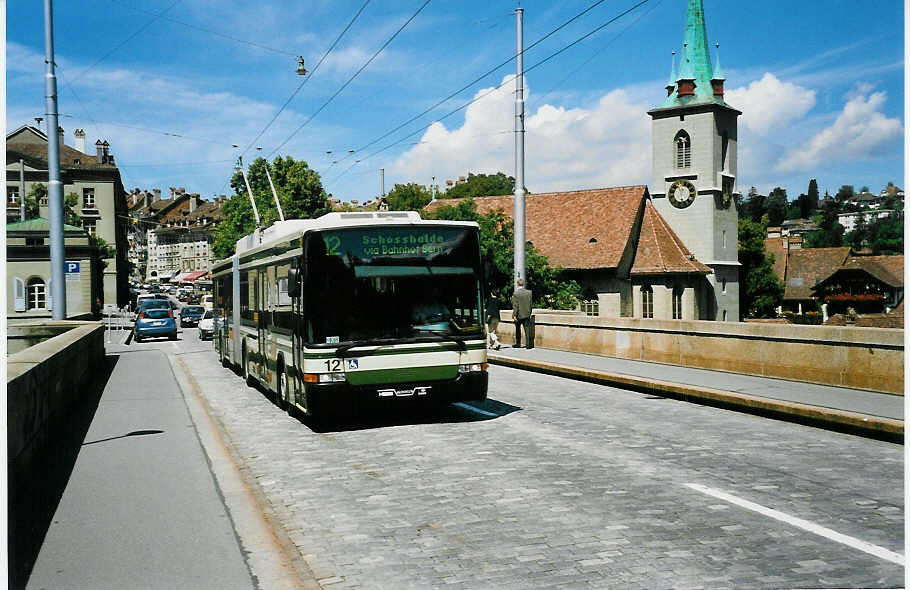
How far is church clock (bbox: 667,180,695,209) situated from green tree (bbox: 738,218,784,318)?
17839 millimetres

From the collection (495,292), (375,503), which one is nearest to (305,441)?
(375,503)

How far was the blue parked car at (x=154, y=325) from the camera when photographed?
141ft

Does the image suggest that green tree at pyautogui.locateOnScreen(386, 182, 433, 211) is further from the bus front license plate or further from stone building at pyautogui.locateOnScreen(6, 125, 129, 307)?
the bus front license plate

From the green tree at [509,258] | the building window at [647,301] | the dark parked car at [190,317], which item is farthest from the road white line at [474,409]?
the dark parked car at [190,317]

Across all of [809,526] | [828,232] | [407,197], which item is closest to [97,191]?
[407,197]

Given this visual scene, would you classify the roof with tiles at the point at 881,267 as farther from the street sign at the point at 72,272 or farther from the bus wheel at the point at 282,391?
the bus wheel at the point at 282,391

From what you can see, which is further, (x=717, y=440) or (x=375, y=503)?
(x=717, y=440)

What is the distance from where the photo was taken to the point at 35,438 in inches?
347

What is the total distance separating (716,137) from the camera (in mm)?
70062

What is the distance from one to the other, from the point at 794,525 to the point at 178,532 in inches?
173

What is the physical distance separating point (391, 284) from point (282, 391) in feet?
10.2

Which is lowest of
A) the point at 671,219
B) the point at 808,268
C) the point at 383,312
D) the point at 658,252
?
the point at 383,312

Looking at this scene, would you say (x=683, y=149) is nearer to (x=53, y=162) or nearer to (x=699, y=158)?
(x=699, y=158)

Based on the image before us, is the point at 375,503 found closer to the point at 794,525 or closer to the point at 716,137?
the point at 794,525
